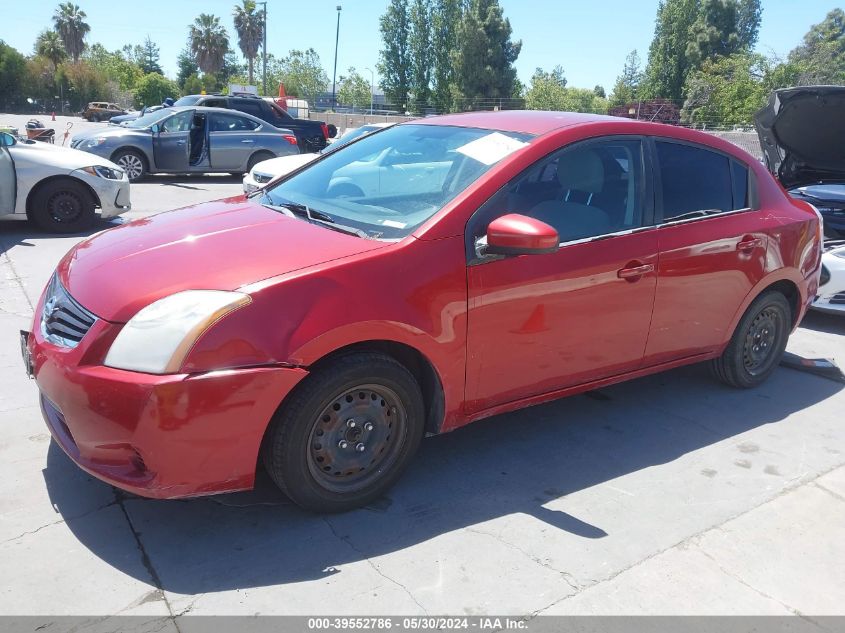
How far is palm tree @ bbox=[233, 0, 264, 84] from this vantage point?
79.4 metres

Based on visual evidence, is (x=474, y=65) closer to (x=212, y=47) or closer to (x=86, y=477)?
(x=212, y=47)

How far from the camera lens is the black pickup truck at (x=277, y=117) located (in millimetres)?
17188

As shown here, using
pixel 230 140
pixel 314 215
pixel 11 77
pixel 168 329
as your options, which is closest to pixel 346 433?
pixel 168 329

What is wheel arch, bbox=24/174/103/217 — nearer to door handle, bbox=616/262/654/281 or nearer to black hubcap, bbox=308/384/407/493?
black hubcap, bbox=308/384/407/493

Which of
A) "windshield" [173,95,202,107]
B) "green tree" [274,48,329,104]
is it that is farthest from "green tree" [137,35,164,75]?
"windshield" [173,95,202,107]

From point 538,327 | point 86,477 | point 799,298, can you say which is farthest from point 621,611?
point 799,298

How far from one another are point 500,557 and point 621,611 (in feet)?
1.65

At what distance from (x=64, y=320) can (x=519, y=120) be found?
2461 millimetres

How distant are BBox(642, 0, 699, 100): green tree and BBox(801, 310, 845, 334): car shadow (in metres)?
56.6

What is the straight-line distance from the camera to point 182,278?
2.81 m

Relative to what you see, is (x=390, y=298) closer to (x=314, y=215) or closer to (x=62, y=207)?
(x=314, y=215)

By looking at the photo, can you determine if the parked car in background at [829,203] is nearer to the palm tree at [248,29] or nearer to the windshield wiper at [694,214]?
the windshield wiper at [694,214]

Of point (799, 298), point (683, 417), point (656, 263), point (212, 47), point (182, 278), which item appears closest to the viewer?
point (182, 278)

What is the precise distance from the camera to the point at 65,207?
28.3ft
